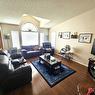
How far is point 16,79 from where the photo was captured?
6.75ft

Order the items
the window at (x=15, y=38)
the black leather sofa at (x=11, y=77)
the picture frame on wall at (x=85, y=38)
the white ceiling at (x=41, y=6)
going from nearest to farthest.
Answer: the black leather sofa at (x=11, y=77), the white ceiling at (x=41, y=6), the picture frame on wall at (x=85, y=38), the window at (x=15, y=38)

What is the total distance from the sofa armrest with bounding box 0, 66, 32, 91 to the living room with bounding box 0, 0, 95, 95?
7.0 inches

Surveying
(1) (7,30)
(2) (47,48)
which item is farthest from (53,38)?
(1) (7,30)

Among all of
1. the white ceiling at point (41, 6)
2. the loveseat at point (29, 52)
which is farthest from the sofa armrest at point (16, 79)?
the loveseat at point (29, 52)

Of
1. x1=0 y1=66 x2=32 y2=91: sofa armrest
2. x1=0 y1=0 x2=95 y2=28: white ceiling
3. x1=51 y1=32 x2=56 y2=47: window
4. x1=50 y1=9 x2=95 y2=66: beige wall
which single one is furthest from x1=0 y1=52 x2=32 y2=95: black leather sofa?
x1=51 y1=32 x2=56 y2=47: window

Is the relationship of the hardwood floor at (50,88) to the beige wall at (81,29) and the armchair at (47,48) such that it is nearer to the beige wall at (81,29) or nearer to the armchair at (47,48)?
the beige wall at (81,29)

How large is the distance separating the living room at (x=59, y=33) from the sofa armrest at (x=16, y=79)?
0.18m

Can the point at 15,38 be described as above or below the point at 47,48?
above

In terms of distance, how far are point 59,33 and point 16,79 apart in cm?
439

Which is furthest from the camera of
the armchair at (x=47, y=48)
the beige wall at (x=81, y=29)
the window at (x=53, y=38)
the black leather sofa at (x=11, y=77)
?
the window at (x=53, y=38)

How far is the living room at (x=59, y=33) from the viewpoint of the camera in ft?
7.70

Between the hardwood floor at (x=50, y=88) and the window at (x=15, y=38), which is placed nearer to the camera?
the hardwood floor at (x=50, y=88)

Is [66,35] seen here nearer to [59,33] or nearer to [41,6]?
[59,33]

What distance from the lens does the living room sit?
235 centimetres
